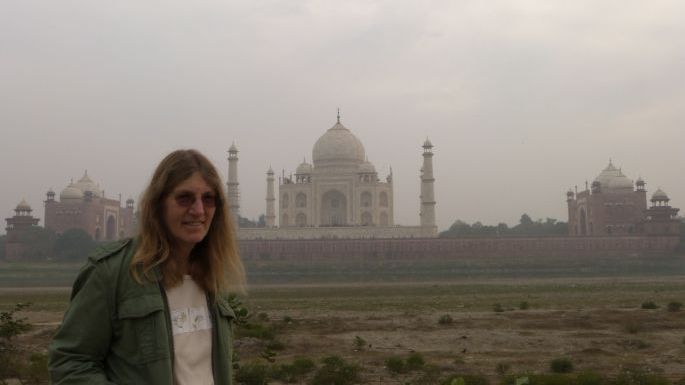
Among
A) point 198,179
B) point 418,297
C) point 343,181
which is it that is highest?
point 343,181

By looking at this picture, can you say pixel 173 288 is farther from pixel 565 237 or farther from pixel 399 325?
pixel 565 237

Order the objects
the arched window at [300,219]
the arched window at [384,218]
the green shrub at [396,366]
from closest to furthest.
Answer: the green shrub at [396,366]
the arched window at [384,218]
the arched window at [300,219]

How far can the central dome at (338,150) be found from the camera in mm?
47000

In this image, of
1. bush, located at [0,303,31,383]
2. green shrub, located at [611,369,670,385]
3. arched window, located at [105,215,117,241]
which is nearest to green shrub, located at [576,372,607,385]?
green shrub, located at [611,369,670,385]

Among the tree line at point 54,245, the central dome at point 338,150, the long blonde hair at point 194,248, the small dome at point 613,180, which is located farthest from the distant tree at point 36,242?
the long blonde hair at point 194,248

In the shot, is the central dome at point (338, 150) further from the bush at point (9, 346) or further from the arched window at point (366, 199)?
the bush at point (9, 346)

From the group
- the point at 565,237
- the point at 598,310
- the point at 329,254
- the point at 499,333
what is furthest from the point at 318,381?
the point at 565,237

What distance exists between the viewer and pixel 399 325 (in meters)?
10.9

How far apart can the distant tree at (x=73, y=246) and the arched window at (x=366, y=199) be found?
59.0 ft

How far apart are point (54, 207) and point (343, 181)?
2114 centimetres

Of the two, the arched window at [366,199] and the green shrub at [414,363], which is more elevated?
the arched window at [366,199]

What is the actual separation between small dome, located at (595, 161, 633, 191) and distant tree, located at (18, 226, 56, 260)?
3790 cm

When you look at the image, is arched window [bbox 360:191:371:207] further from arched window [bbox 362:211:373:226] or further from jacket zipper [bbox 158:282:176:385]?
jacket zipper [bbox 158:282:176:385]

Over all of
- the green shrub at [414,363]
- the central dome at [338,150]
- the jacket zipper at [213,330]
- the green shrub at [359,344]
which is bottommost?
the green shrub at [359,344]
